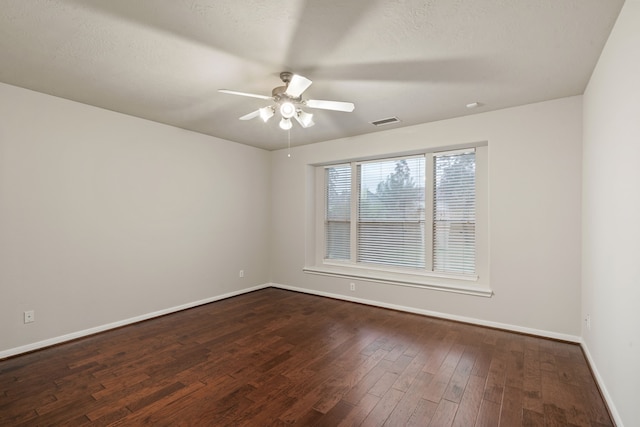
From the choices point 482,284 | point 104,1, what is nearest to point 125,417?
point 104,1

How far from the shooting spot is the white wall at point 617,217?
1602 millimetres

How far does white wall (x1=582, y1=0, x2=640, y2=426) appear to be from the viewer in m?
1.60

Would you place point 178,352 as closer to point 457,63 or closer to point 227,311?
point 227,311

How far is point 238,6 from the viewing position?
178 cm

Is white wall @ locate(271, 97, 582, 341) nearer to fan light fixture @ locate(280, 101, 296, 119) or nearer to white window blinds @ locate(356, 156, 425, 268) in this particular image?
white window blinds @ locate(356, 156, 425, 268)

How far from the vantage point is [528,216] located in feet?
10.9

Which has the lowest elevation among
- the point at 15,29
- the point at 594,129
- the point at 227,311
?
the point at 227,311

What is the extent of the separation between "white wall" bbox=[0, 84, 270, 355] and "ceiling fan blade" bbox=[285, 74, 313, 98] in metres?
2.52

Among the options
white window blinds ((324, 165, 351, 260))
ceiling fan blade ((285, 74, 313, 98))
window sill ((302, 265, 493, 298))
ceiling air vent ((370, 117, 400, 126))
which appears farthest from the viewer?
white window blinds ((324, 165, 351, 260))

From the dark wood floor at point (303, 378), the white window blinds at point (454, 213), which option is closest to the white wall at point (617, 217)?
the dark wood floor at point (303, 378)

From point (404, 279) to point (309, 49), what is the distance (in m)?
3.21

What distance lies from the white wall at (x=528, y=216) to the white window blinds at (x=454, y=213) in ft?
1.09

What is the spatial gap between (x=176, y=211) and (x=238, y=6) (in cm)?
312

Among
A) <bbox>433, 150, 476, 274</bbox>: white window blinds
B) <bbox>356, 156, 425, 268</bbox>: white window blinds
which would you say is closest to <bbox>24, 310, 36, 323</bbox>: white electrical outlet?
<bbox>356, 156, 425, 268</bbox>: white window blinds
